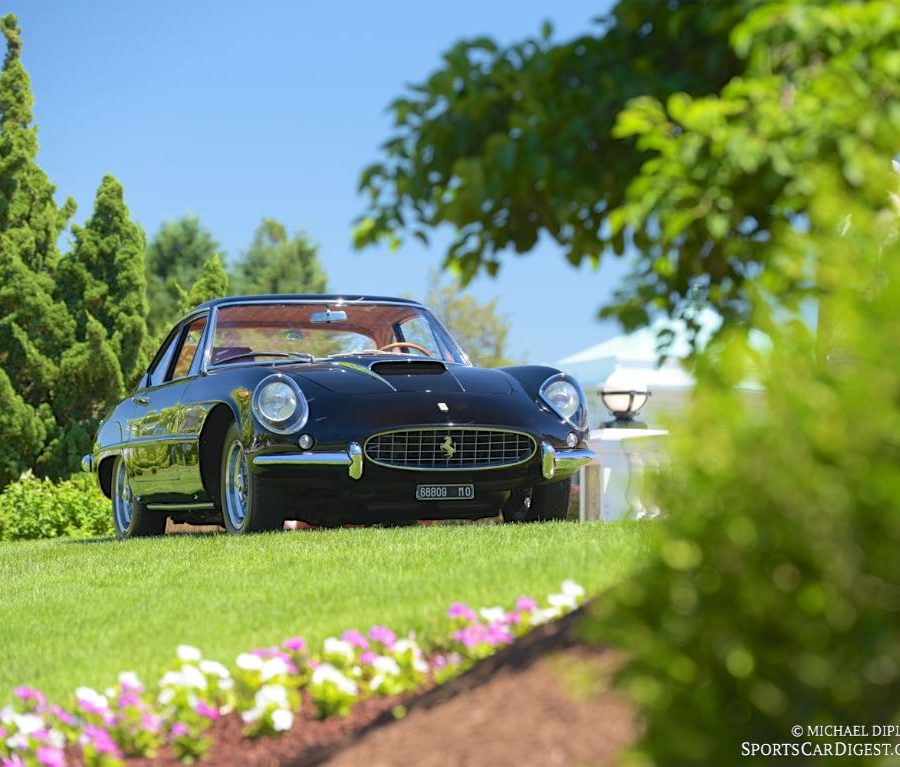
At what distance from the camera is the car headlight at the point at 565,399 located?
33.2 feet

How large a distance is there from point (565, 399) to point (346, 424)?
68.7 inches

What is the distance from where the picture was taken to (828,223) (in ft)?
10.4

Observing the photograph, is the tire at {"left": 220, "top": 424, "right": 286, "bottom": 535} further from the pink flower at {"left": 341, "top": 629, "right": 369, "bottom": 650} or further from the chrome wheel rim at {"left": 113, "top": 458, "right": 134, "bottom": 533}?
the pink flower at {"left": 341, "top": 629, "right": 369, "bottom": 650}

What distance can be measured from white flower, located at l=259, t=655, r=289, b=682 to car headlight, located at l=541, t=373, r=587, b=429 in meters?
5.19

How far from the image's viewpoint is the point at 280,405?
9.34m

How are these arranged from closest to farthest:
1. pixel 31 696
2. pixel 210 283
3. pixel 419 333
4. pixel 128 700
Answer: pixel 128 700 → pixel 31 696 → pixel 419 333 → pixel 210 283

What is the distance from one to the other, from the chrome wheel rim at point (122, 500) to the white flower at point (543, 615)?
7589mm

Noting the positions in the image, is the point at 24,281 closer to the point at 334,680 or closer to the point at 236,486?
the point at 236,486

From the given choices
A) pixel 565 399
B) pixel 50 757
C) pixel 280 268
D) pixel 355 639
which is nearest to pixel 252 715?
pixel 355 639

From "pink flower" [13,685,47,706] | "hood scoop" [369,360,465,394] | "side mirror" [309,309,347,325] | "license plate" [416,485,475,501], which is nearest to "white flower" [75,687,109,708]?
"pink flower" [13,685,47,706]

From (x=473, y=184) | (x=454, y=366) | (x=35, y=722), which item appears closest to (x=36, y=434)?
(x=454, y=366)

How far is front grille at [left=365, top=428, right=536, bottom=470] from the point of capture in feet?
30.9

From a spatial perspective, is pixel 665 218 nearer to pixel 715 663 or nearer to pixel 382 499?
pixel 715 663

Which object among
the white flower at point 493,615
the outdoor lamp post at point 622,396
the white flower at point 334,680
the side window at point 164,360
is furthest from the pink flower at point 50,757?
the outdoor lamp post at point 622,396
